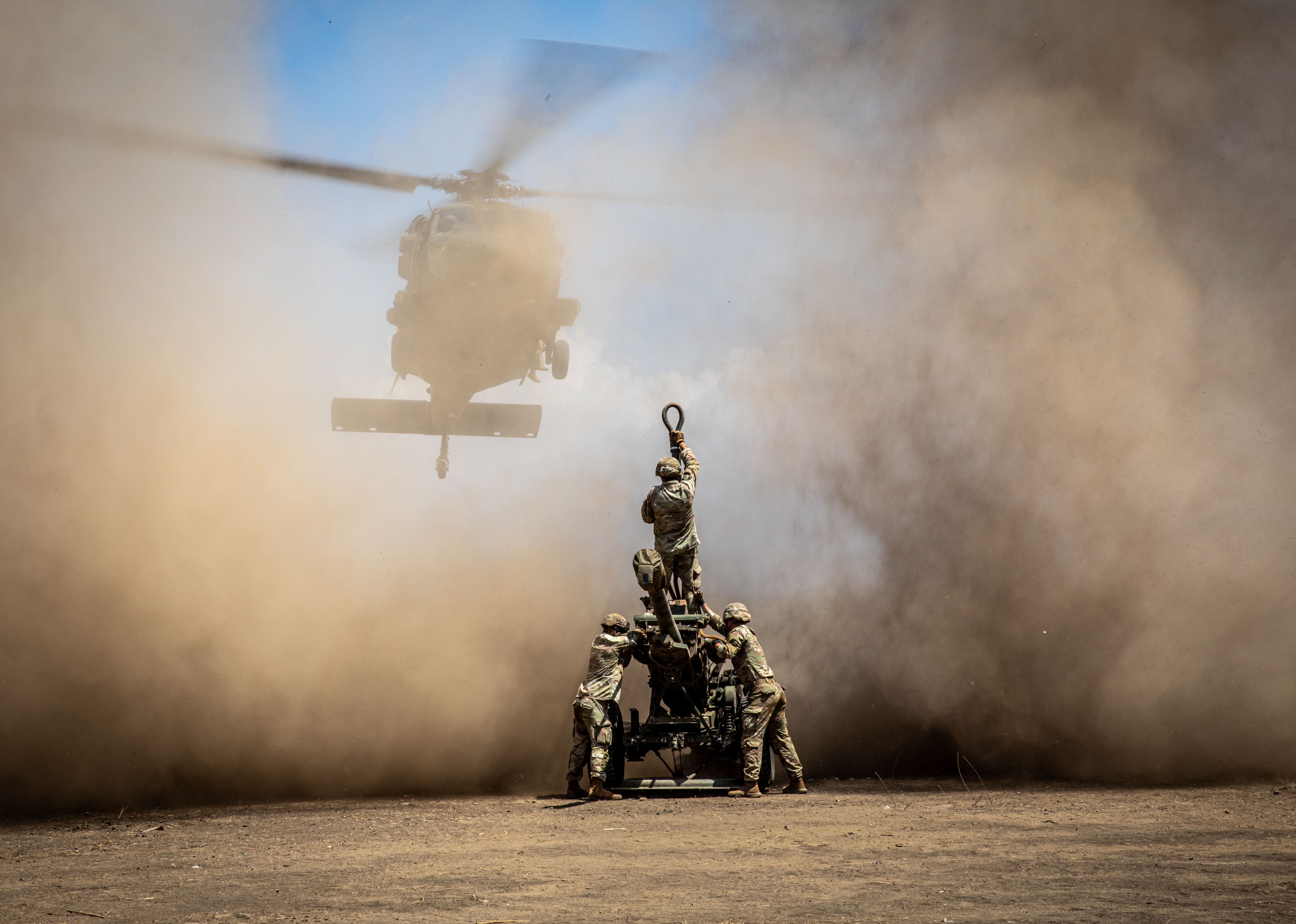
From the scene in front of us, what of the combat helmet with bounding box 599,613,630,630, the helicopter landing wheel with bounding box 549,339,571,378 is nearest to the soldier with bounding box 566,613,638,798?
the combat helmet with bounding box 599,613,630,630

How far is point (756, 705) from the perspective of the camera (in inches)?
421

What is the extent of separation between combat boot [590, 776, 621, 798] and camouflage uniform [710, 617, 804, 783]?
4.71ft

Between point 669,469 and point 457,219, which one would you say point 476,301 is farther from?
point 669,469

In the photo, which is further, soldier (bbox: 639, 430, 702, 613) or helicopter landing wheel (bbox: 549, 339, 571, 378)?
helicopter landing wheel (bbox: 549, 339, 571, 378)

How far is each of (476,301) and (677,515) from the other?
594cm

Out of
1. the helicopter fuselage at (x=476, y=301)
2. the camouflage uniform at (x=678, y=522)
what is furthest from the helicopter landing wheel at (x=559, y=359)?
the camouflage uniform at (x=678, y=522)

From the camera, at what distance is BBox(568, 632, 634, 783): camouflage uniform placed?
10.5 m

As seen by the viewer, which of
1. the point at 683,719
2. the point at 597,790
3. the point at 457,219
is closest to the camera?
the point at 597,790

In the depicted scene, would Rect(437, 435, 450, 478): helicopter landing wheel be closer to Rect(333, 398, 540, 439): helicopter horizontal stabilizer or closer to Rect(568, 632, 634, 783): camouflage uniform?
Rect(333, 398, 540, 439): helicopter horizontal stabilizer

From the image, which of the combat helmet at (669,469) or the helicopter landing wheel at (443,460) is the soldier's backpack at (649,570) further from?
the helicopter landing wheel at (443,460)

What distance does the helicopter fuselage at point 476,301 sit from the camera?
14.9 meters

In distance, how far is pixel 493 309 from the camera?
15.4 metres

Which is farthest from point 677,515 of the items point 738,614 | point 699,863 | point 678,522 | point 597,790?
point 699,863

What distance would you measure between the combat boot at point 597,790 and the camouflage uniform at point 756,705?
1.43 meters
